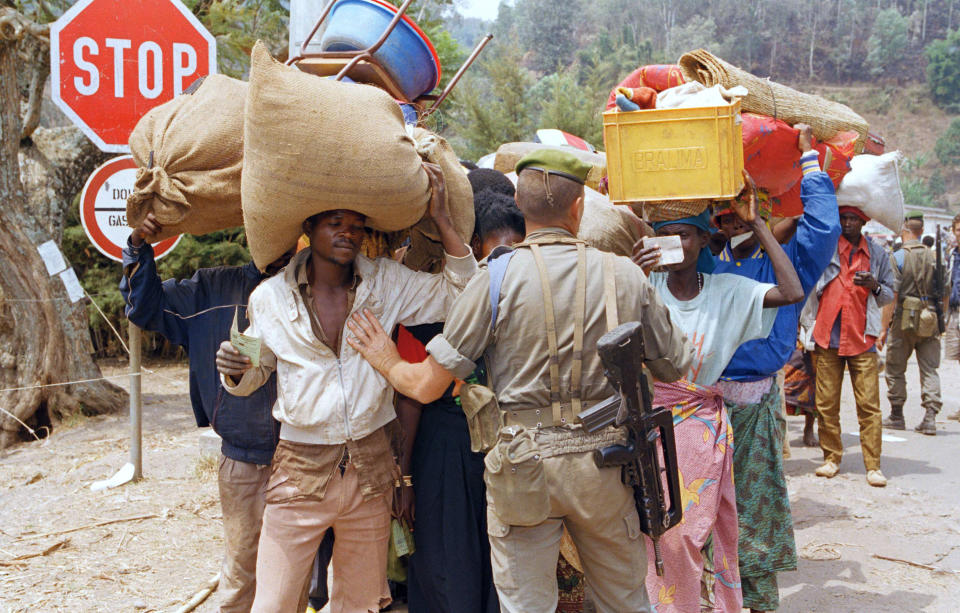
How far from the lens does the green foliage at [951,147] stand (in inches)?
2452

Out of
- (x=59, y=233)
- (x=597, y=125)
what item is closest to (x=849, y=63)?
(x=597, y=125)

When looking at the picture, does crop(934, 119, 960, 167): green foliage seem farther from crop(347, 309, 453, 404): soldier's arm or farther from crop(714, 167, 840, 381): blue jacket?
crop(347, 309, 453, 404): soldier's arm

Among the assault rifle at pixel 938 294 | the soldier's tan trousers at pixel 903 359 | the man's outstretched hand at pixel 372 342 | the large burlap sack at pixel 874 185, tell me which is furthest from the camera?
the assault rifle at pixel 938 294

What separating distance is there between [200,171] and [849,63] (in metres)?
92.4

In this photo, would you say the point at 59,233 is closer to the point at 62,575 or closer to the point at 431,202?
the point at 62,575

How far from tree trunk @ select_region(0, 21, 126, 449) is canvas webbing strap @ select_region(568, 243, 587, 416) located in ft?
20.8

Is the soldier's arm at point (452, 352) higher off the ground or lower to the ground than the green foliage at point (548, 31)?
lower

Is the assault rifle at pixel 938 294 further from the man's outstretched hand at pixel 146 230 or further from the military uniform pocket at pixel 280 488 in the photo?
the man's outstretched hand at pixel 146 230

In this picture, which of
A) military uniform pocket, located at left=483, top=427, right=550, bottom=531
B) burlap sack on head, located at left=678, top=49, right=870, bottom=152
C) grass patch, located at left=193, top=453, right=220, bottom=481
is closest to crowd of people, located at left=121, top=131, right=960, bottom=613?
military uniform pocket, located at left=483, top=427, right=550, bottom=531

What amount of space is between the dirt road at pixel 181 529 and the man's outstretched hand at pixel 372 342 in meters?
2.05

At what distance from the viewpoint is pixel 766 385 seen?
12.2 feet

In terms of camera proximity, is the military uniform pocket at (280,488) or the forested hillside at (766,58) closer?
the military uniform pocket at (280,488)

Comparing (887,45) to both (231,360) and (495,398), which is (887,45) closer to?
(495,398)

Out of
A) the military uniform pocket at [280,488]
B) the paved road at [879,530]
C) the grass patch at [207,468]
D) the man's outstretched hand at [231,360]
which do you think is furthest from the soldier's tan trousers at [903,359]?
the man's outstretched hand at [231,360]
